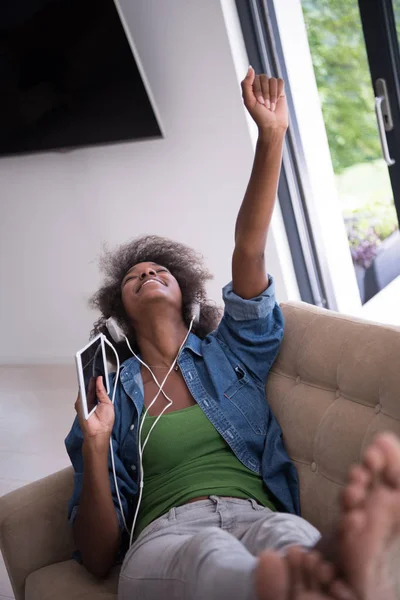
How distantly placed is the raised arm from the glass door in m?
1.27

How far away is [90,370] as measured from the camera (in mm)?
1685

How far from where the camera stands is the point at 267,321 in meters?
1.78

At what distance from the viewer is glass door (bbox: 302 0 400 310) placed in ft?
9.46

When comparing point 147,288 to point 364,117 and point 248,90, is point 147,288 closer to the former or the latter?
point 248,90

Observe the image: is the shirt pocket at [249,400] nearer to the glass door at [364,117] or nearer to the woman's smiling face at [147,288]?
the woman's smiling face at [147,288]

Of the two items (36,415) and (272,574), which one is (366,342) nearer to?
(272,574)

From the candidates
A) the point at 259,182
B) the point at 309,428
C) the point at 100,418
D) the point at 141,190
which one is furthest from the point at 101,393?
the point at 141,190

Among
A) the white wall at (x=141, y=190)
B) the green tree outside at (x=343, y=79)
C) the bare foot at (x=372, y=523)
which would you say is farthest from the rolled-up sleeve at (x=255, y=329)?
the white wall at (x=141, y=190)

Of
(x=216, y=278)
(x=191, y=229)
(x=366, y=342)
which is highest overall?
(x=366, y=342)

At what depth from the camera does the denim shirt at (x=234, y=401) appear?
1.70 metres

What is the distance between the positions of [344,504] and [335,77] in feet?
8.99

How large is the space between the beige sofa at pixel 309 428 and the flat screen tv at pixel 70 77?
2008 millimetres

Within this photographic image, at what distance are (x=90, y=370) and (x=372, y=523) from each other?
87 cm

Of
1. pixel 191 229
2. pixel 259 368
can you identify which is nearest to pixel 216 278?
pixel 191 229
